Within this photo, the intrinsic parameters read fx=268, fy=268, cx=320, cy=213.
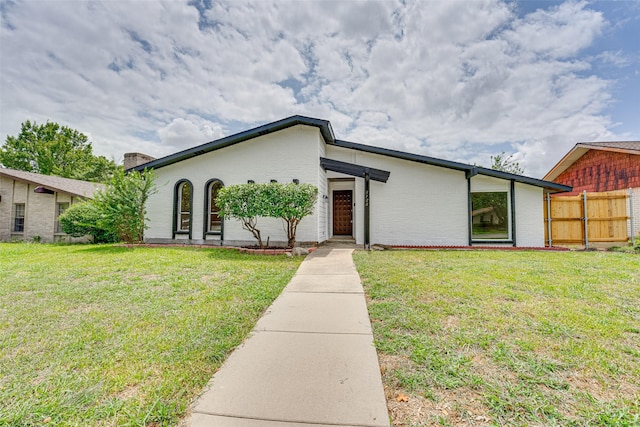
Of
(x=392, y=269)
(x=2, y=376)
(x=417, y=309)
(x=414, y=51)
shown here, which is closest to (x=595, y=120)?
(x=414, y=51)

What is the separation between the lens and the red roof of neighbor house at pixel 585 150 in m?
12.0

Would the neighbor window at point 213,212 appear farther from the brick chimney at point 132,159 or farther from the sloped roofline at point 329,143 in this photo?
the brick chimney at point 132,159

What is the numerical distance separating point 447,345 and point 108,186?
1253 cm

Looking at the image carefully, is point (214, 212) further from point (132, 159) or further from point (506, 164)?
point (506, 164)

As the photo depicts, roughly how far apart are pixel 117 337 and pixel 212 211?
341 inches

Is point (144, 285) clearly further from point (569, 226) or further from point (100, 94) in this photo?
point (569, 226)

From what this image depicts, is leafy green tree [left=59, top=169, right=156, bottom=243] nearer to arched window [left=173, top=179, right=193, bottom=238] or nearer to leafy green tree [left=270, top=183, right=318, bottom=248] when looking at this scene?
arched window [left=173, top=179, right=193, bottom=238]

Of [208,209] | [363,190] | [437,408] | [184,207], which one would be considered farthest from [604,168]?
[184,207]

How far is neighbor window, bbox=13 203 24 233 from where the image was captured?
611 inches

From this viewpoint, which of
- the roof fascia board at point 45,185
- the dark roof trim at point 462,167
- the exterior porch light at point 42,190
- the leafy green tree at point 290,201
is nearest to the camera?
the leafy green tree at point 290,201

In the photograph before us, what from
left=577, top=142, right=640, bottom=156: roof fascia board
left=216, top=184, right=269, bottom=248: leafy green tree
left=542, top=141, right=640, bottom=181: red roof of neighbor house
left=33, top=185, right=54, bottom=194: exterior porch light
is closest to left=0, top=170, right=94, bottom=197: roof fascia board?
left=33, top=185, right=54, bottom=194: exterior porch light

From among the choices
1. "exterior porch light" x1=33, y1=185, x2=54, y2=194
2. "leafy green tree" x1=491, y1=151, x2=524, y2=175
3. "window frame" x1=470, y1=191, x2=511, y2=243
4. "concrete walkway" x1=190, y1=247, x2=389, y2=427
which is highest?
"leafy green tree" x1=491, y1=151, x2=524, y2=175

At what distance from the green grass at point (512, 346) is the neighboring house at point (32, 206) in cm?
1778

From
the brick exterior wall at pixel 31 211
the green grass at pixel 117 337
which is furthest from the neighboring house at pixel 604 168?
the brick exterior wall at pixel 31 211
